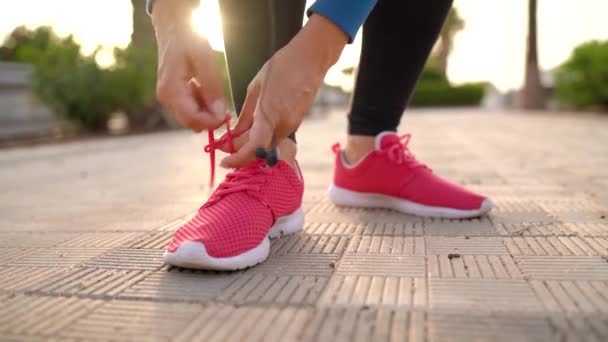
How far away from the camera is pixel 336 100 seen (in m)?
22.6

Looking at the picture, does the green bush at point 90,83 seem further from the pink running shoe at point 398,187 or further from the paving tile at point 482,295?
the paving tile at point 482,295

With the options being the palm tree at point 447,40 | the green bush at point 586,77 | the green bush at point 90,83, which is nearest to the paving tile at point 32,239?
the green bush at point 90,83

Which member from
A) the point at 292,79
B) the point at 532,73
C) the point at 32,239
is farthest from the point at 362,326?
the point at 532,73

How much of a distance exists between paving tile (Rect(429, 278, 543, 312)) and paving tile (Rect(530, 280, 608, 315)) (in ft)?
0.05

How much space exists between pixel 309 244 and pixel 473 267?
1.06 ft

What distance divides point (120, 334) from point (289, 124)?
37cm

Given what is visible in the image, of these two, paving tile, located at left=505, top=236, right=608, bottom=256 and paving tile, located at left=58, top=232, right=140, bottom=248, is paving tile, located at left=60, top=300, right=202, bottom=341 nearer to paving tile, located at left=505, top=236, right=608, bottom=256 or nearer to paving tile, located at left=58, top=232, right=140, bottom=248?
paving tile, located at left=58, top=232, right=140, bottom=248

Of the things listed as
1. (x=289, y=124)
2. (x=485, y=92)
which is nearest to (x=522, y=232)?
(x=289, y=124)

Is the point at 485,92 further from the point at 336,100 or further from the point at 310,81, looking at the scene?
the point at 310,81

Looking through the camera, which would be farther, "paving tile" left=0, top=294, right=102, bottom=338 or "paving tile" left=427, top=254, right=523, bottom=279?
"paving tile" left=427, top=254, right=523, bottom=279

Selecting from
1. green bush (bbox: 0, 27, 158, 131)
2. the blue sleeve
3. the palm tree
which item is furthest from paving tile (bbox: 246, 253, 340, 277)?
the palm tree

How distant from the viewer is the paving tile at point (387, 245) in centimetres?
97

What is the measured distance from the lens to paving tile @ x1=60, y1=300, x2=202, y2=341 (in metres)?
0.64

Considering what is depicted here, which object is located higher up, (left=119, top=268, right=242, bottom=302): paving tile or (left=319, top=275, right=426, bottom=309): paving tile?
(left=319, top=275, right=426, bottom=309): paving tile
